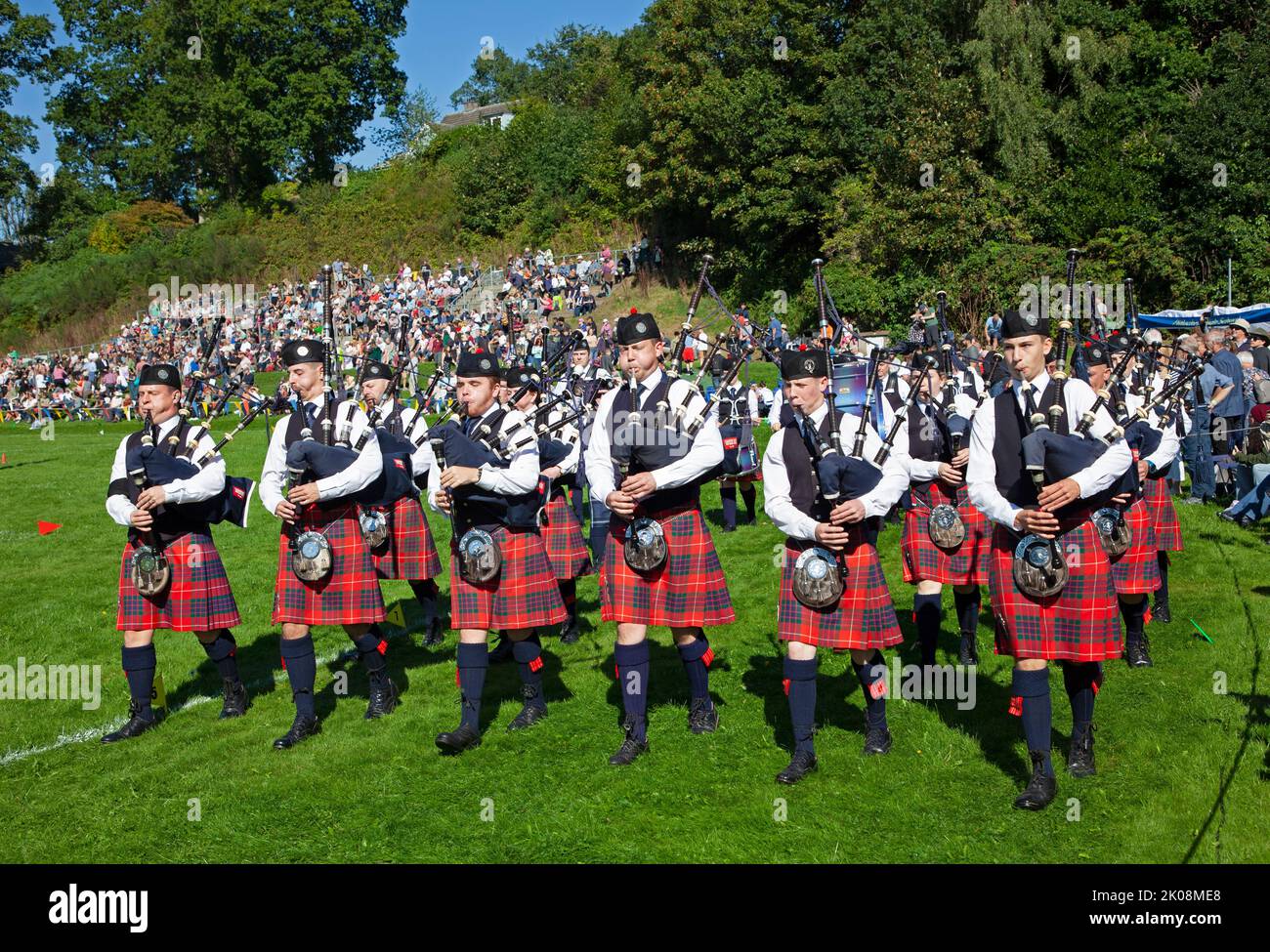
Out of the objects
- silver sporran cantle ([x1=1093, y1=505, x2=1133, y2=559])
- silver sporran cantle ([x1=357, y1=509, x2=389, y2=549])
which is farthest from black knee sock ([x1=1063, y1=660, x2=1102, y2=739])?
silver sporran cantle ([x1=357, y1=509, x2=389, y2=549])

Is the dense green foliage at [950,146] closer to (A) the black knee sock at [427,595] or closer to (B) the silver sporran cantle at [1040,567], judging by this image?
(A) the black knee sock at [427,595]

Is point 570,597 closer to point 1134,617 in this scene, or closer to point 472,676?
point 472,676

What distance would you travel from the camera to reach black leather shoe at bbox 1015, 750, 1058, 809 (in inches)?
185

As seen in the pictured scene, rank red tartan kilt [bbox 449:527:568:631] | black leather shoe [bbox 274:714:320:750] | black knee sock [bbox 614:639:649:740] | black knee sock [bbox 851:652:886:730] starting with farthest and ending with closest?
black leather shoe [bbox 274:714:320:750], red tartan kilt [bbox 449:527:568:631], black knee sock [bbox 614:639:649:740], black knee sock [bbox 851:652:886:730]

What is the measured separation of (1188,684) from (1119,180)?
2310 centimetres

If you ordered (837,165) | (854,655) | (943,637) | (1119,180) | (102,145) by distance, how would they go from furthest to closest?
(102,145) → (837,165) → (1119,180) → (943,637) → (854,655)

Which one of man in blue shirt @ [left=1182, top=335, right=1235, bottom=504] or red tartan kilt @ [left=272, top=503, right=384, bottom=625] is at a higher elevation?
man in blue shirt @ [left=1182, top=335, right=1235, bottom=504]

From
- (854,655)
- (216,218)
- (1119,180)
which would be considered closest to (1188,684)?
(854,655)

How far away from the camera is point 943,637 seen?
761 centimetres

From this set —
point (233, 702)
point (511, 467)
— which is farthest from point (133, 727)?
point (511, 467)

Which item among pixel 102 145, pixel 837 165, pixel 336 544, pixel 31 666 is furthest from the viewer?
pixel 102 145

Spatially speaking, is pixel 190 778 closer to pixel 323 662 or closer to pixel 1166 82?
pixel 323 662

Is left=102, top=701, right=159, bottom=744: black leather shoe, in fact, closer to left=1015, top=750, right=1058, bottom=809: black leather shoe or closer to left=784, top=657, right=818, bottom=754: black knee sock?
left=784, top=657, right=818, bottom=754: black knee sock

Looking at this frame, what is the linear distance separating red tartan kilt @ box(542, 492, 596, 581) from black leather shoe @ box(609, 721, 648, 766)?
2337 mm
